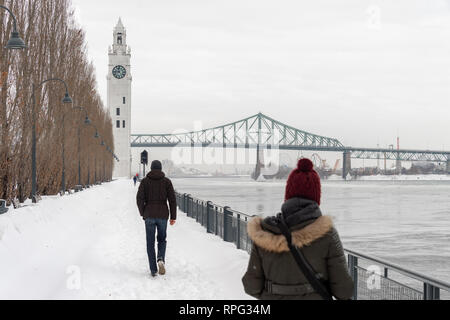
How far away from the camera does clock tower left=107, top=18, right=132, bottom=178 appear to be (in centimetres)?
11494

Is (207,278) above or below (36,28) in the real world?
below

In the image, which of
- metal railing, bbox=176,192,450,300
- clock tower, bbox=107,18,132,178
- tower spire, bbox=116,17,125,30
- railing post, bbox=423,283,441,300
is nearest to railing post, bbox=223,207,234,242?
metal railing, bbox=176,192,450,300

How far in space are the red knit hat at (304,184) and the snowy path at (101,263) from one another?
13.2ft

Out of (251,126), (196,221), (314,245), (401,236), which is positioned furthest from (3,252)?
(251,126)

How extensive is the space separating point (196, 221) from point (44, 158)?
8138mm

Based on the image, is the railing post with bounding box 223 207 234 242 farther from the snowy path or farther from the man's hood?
the man's hood

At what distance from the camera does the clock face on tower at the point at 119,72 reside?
116019 mm

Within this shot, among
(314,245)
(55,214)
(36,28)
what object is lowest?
(55,214)

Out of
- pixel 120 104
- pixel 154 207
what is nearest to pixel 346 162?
pixel 120 104

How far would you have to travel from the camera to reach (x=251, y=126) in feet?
486

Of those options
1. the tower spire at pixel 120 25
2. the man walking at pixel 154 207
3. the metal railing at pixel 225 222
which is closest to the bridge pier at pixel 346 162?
the tower spire at pixel 120 25

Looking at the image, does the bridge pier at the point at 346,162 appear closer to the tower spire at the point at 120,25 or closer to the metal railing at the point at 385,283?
the tower spire at the point at 120,25

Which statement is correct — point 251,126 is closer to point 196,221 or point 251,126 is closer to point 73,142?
point 73,142

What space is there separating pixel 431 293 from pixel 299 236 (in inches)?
75.2
